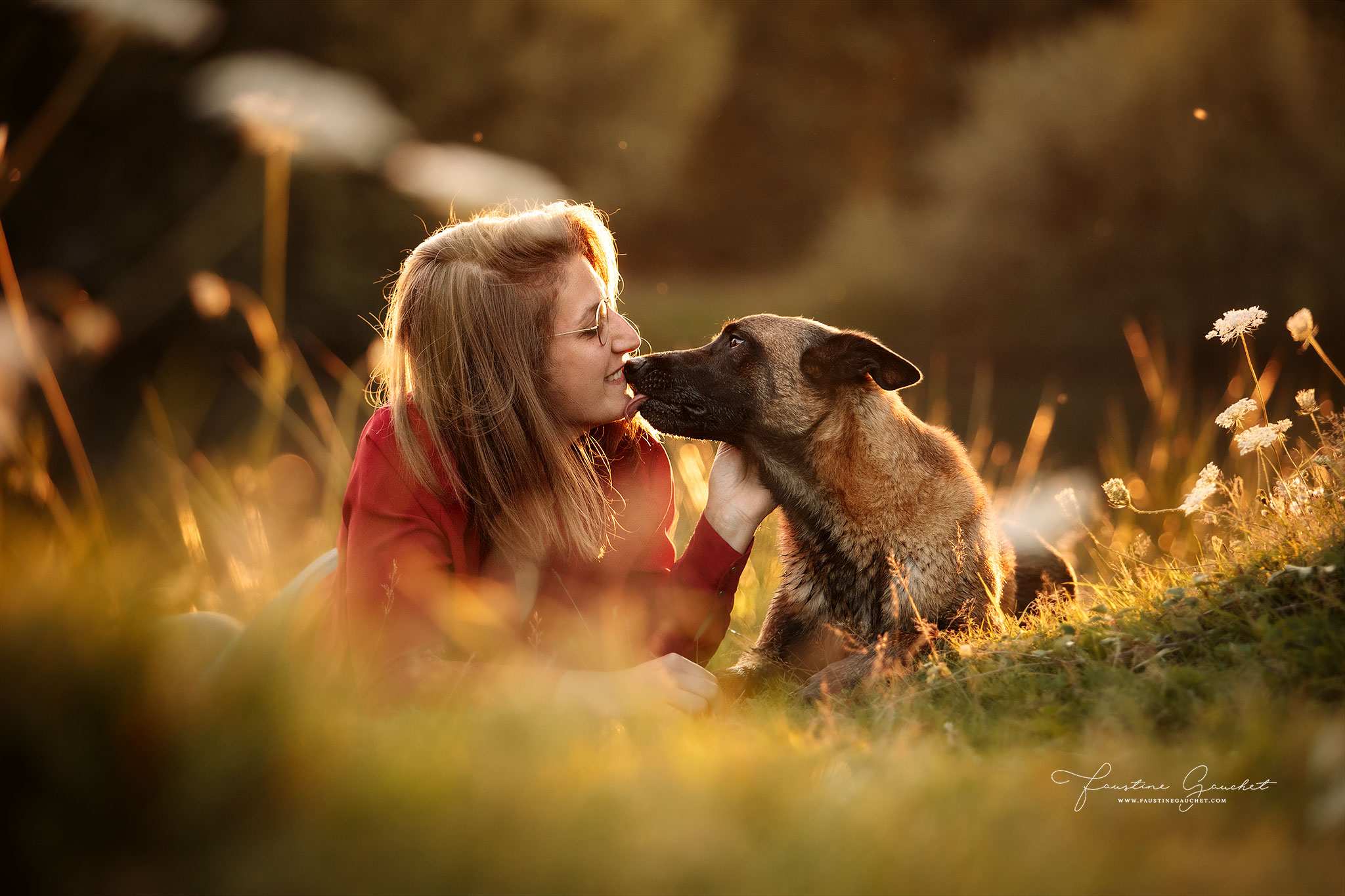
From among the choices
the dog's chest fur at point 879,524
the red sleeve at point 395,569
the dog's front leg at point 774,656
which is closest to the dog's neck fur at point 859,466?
the dog's chest fur at point 879,524

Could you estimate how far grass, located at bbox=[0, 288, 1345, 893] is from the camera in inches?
49.4

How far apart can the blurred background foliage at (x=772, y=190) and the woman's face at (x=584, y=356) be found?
920cm

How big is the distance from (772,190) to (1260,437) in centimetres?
1815

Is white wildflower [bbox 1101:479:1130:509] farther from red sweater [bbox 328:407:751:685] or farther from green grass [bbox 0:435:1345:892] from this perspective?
red sweater [bbox 328:407:751:685]

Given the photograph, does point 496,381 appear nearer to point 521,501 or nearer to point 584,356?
point 584,356

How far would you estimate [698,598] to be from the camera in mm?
3537

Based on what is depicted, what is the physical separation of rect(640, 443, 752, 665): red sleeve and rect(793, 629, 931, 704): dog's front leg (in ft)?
1.54

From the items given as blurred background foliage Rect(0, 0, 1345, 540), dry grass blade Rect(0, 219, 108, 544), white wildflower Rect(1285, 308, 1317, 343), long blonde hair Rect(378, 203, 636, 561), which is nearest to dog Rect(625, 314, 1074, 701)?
long blonde hair Rect(378, 203, 636, 561)

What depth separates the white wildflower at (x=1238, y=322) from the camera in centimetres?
289

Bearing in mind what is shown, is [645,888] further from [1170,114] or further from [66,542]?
[1170,114]

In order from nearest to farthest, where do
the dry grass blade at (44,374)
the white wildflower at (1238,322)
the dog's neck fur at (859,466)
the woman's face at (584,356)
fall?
the dry grass blade at (44,374) → the white wildflower at (1238,322) → the woman's face at (584,356) → the dog's neck fur at (859,466)

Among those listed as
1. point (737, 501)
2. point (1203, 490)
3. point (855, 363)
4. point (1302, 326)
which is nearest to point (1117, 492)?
point (1203, 490)

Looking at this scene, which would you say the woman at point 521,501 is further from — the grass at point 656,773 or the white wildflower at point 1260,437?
the white wildflower at point 1260,437

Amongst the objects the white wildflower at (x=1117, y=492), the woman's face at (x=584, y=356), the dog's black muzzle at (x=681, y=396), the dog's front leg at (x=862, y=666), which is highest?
the woman's face at (x=584, y=356)
